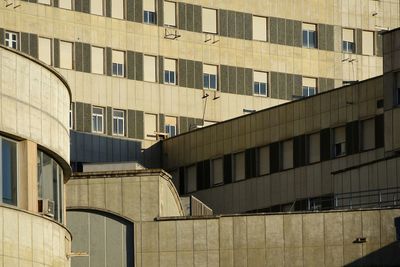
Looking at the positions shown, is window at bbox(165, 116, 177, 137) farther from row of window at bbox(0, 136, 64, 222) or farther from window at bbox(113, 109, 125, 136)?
row of window at bbox(0, 136, 64, 222)

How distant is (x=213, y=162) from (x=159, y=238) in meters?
26.4

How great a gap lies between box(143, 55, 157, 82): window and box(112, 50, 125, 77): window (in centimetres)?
148

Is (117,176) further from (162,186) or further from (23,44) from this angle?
(23,44)

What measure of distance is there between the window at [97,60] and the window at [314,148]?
1656cm

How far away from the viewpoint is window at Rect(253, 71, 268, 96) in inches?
4119

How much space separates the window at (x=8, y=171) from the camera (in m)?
48.3

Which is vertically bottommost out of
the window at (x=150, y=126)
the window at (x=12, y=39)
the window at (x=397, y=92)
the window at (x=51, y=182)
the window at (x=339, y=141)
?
the window at (x=51, y=182)

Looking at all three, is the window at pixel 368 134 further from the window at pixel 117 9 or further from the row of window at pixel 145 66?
the window at pixel 117 9

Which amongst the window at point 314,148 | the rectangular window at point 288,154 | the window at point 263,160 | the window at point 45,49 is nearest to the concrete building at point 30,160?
the window at point 314,148

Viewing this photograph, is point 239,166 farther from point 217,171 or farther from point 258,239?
point 258,239

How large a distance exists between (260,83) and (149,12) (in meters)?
7.83

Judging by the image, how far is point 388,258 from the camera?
64.3 metres

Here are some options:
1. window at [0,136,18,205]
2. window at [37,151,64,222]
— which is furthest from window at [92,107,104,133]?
window at [0,136,18,205]

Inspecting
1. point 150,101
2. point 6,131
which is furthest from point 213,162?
point 6,131
